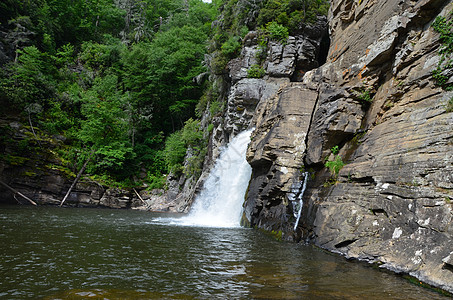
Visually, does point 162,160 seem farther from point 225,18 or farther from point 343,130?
point 343,130

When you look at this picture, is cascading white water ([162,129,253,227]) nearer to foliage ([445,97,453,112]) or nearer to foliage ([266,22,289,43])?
foliage ([266,22,289,43])

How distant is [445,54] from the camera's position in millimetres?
7465

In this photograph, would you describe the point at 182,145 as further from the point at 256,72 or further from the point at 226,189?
the point at 226,189

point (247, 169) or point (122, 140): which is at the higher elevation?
point (122, 140)

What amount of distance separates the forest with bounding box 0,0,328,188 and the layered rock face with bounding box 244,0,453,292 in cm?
1126

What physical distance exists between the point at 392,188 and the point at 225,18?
1008 inches

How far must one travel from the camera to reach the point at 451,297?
4750 mm

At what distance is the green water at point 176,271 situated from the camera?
15.1 feet

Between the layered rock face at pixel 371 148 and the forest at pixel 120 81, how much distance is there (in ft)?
36.9

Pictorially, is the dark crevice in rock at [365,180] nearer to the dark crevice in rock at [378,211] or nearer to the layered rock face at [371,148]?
the layered rock face at [371,148]

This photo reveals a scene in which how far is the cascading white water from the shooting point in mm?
16781

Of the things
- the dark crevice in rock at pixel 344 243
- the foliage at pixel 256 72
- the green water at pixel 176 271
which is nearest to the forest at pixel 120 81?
the foliage at pixel 256 72

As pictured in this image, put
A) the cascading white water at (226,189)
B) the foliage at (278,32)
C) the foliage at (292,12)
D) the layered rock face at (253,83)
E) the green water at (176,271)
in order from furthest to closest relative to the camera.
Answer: the foliage at (292,12), the foliage at (278,32), the layered rock face at (253,83), the cascading white water at (226,189), the green water at (176,271)

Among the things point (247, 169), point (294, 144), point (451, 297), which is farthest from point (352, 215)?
Answer: point (247, 169)
